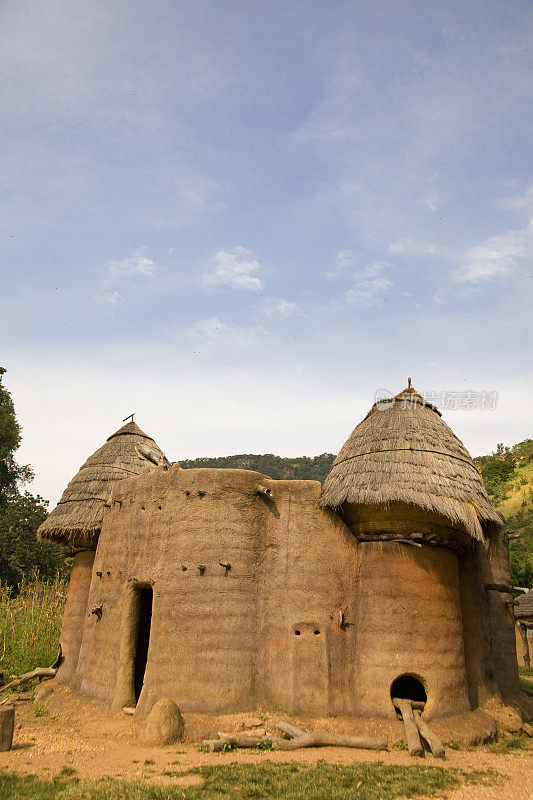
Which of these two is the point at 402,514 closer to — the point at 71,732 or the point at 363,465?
the point at 363,465

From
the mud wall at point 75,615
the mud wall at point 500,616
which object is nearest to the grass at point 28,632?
the mud wall at point 75,615

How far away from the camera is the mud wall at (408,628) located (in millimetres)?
9789

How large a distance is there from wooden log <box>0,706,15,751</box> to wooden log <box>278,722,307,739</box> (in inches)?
160

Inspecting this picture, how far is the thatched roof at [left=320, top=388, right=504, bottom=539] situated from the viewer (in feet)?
33.6

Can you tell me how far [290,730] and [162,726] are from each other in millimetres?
2001

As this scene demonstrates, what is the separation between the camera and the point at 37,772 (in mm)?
7324

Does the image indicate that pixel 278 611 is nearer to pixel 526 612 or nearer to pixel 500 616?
pixel 500 616

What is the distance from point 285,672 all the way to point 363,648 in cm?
145

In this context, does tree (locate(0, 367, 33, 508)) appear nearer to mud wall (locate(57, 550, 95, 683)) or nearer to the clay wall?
mud wall (locate(57, 550, 95, 683))

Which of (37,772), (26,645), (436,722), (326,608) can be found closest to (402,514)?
(326,608)

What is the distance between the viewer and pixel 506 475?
49.5 metres

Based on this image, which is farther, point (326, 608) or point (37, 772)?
point (326, 608)

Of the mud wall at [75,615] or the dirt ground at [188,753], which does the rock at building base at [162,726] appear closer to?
the dirt ground at [188,753]

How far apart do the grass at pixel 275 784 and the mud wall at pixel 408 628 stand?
1.88 metres
